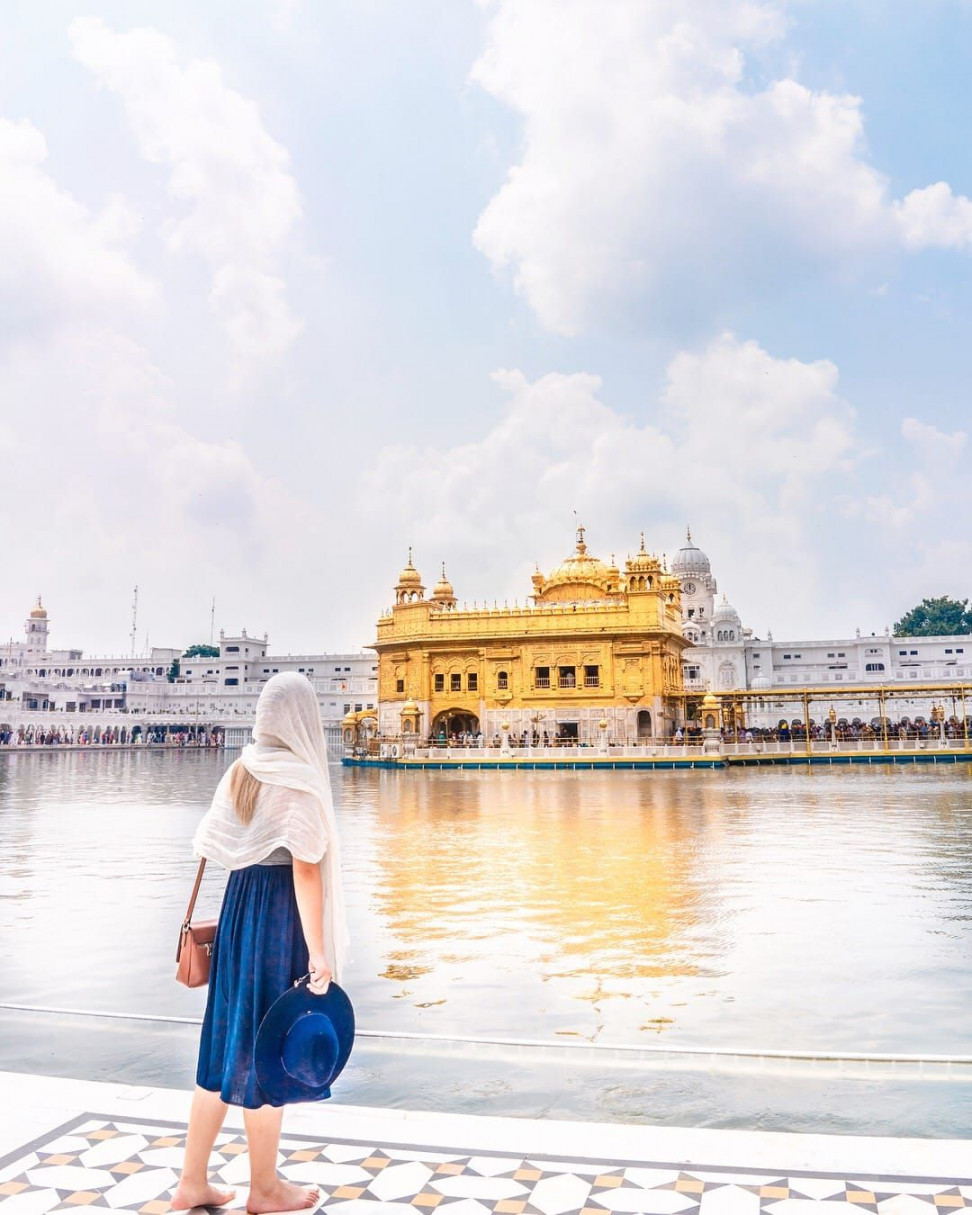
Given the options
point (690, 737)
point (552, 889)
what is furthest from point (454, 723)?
point (552, 889)

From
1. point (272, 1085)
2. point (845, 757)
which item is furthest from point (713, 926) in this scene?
point (845, 757)

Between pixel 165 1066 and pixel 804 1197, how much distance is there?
2978 millimetres

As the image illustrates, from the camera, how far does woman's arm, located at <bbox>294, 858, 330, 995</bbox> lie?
3.34 metres

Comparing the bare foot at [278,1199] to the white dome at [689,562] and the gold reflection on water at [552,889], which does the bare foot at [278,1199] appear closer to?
Answer: the gold reflection on water at [552,889]

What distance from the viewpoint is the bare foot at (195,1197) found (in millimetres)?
3258

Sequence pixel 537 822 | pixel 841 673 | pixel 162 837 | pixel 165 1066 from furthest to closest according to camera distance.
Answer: pixel 841 673 < pixel 537 822 < pixel 162 837 < pixel 165 1066

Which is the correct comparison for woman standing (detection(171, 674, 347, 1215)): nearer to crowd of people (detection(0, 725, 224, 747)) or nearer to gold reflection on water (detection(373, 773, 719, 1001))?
gold reflection on water (detection(373, 773, 719, 1001))

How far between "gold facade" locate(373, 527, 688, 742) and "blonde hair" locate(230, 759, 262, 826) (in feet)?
135

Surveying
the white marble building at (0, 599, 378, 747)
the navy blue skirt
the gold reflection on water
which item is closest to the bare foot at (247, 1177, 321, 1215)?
the navy blue skirt

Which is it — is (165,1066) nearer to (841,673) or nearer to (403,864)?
(403,864)

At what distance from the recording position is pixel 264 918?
346 centimetres

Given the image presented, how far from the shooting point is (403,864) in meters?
11.9

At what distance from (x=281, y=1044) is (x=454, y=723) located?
46441 mm

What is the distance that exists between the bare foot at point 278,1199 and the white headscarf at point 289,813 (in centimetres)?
69
